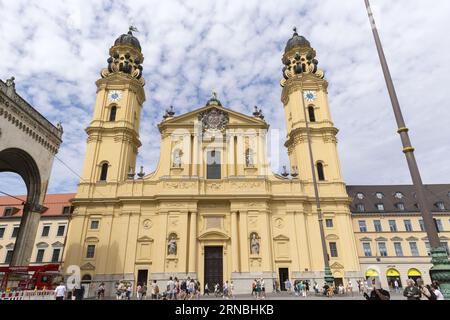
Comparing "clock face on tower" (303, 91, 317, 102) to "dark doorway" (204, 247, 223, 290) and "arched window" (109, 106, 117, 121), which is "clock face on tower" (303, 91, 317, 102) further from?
"arched window" (109, 106, 117, 121)

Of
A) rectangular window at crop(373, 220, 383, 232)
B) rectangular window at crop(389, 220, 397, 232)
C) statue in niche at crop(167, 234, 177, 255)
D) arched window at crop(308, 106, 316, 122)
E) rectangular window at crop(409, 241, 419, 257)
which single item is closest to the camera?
statue in niche at crop(167, 234, 177, 255)

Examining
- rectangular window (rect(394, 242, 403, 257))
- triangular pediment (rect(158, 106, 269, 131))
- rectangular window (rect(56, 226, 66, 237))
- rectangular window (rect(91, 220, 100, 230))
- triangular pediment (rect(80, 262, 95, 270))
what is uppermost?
triangular pediment (rect(158, 106, 269, 131))

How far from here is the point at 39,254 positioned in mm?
38156

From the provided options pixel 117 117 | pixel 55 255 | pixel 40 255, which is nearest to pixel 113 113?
pixel 117 117

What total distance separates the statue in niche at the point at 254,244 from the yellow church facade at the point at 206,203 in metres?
0.10

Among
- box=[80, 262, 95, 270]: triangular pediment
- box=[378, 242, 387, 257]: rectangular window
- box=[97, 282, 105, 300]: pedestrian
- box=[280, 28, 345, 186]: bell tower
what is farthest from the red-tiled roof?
box=[378, 242, 387, 257]: rectangular window

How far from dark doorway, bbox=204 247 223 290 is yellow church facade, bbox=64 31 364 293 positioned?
9 centimetres

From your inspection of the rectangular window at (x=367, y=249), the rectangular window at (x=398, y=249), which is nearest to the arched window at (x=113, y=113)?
the rectangular window at (x=367, y=249)

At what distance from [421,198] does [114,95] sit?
118ft

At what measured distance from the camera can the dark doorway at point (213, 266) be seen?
2898 cm

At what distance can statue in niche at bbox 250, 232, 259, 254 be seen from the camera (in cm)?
2912

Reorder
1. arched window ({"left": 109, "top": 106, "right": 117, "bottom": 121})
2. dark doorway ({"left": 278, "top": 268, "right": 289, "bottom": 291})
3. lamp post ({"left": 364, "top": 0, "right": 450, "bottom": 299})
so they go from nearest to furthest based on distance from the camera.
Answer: lamp post ({"left": 364, "top": 0, "right": 450, "bottom": 299}) < dark doorway ({"left": 278, "top": 268, "right": 289, "bottom": 291}) < arched window ({"left": 109, "top": 106, "right": 117, "bottom": 121})
